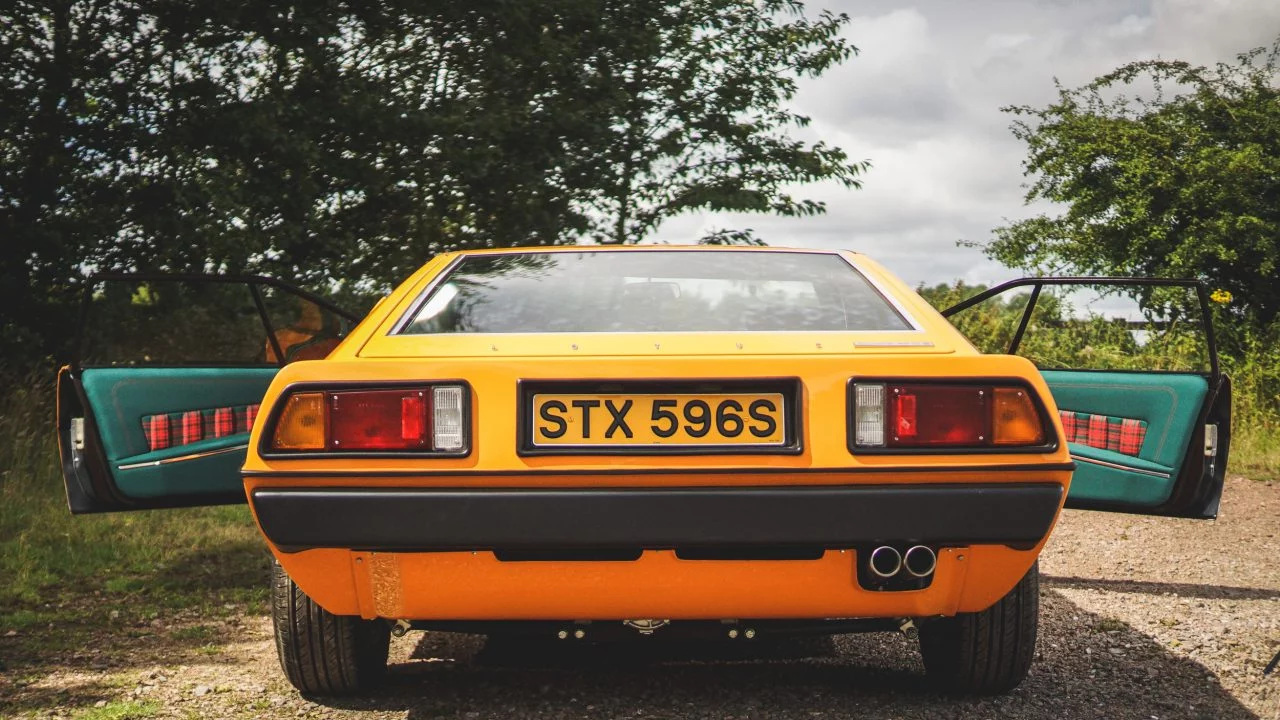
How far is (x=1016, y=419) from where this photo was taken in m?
2.62

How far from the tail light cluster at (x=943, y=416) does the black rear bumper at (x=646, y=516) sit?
0.10 metres

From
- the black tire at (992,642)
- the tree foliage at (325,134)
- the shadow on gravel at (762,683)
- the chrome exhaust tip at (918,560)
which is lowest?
the shadow on gravel at (762,683)

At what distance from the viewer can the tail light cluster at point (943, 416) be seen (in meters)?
2.60

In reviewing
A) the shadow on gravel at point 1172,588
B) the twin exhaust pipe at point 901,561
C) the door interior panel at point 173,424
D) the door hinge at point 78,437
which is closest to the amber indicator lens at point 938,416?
the twin exhaust pipe at point 901,561

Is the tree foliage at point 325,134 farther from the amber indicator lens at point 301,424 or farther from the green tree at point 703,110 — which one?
the amber indicator lens at point 301,424

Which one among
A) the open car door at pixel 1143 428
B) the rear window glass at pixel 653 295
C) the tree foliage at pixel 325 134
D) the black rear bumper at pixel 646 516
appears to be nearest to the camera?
the black rear bumper at pixel 646 516

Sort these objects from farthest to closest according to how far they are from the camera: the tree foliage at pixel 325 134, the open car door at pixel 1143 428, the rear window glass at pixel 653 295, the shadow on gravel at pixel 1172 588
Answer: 1. the tree foliage at pixel 325 134
2. the shadow on gravel at pixel 1172 588
3. the open car door at pixel 1143 428
4. the rear window glass at pixel 653 295

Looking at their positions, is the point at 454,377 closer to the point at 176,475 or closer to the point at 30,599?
the point at 176,475

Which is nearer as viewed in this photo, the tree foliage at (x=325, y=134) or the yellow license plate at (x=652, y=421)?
the yellow license plate at (x=652, y=421)

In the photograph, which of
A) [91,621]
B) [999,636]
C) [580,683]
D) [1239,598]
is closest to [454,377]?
[580,683]

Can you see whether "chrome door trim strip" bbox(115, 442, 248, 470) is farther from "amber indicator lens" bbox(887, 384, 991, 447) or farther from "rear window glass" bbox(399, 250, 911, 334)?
"amber indicator lens" bbox(887, 384, 991, 447)

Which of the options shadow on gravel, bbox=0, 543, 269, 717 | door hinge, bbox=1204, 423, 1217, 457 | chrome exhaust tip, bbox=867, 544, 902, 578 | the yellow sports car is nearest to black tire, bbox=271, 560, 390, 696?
the yellow sports car

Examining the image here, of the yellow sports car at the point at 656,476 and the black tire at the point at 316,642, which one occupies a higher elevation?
the yellow sports car at the point at 656,476

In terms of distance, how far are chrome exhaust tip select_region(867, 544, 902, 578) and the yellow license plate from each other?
342 millimetres
